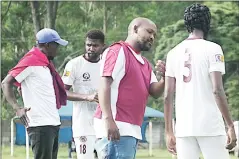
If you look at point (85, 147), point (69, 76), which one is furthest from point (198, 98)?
point (69, 76)

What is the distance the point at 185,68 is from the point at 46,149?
2417mm

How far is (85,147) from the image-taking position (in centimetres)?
987

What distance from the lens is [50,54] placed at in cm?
896

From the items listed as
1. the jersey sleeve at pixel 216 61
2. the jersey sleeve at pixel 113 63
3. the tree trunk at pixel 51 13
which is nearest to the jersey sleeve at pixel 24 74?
the jersey sleeve at pixel 113 63

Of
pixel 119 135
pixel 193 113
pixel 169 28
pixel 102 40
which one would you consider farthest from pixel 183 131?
pixel 169 28

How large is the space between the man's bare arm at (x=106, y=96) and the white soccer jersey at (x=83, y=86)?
10.7 feet

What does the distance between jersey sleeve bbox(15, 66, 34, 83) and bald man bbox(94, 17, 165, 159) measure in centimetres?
194

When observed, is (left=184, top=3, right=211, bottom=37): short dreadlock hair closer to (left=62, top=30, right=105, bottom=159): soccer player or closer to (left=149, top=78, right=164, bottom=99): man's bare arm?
(left=149, top=78, right=164, bottom=99): man's bare arm

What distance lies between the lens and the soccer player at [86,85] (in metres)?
9.84

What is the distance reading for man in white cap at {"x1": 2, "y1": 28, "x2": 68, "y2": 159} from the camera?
8.62 metres

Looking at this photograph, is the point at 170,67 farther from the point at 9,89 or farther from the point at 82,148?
the point at 82,148

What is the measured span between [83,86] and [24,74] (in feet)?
4.80

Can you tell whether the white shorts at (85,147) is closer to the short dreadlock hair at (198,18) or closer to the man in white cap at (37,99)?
the man in white cap at (37,99)

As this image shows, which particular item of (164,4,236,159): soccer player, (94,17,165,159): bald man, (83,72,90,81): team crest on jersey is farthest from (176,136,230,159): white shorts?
(83,72,90,81): team crest on jersey
